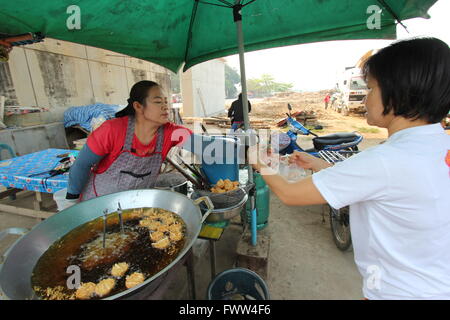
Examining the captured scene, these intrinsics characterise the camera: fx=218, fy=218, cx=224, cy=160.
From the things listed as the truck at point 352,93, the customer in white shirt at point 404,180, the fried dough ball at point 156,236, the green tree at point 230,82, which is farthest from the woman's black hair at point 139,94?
the green tree at point 230,82

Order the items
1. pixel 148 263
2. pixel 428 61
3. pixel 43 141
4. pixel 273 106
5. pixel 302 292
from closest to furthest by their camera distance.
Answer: pixel 428 61
pixel 148 263
pixel 302 292
pixel 43 141
pixel 273 106

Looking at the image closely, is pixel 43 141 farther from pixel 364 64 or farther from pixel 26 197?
pixel 364 64

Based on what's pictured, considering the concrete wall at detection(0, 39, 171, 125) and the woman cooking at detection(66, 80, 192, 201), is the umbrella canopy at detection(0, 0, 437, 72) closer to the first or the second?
the woman cooking at detection(66, 80, 192, 201)

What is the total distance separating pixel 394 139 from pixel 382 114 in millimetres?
141

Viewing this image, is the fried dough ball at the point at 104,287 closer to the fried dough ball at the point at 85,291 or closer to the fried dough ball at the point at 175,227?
the fried dough ball at the point at 85,291

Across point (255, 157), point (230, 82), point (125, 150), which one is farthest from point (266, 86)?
point (255, 157)

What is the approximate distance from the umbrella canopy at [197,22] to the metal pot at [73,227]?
1.59 metres

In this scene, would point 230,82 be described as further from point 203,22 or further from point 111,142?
point 111,142

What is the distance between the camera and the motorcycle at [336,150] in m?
3.08

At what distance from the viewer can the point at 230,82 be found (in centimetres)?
5716

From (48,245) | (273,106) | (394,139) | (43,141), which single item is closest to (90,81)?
(43,141)

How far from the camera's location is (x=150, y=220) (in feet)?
5.05

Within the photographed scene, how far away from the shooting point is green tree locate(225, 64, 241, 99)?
53938 mm

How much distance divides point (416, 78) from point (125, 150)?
2.10 metres
